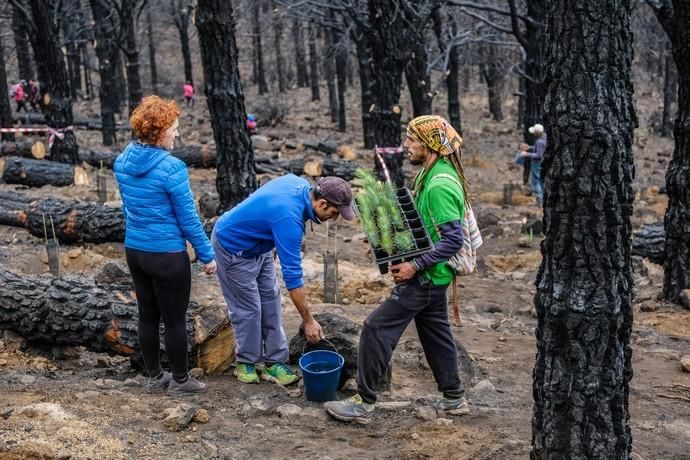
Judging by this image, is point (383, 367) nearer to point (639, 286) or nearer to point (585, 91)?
point (585, 91)

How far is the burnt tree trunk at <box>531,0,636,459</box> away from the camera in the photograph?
2.73m

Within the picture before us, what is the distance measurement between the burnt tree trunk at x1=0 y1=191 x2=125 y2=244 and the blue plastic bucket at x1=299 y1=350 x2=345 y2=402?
4577 mm

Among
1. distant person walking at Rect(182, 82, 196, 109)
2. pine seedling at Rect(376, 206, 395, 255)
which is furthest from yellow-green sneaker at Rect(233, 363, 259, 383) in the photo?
distant person walking at Rect(182, 82, 196, 109)

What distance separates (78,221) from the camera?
8.36 m

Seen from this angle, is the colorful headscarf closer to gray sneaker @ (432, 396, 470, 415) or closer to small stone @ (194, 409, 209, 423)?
gray sneaker @ (432, 396, 470, 415)

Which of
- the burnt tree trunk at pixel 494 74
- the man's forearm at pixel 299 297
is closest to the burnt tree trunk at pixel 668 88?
the burnt tree trunk at pixel 494 74

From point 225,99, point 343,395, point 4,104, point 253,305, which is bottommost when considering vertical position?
point 343,395

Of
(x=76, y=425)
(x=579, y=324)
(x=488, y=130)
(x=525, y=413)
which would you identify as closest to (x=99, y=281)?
(x=76, y=425)

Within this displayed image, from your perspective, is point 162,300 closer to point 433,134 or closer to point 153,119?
point 153,119

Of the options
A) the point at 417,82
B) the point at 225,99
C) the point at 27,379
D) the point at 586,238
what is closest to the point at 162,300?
the point at 27,379

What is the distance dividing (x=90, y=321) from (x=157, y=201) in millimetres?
1345

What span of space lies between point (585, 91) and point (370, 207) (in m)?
1.59

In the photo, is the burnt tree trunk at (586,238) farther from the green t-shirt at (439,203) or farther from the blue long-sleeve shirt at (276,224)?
the blue long-sleeve shirt at (276,224)

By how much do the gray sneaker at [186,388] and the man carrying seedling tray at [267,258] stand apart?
1.11ft
